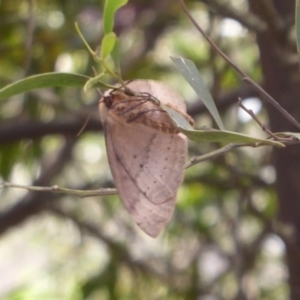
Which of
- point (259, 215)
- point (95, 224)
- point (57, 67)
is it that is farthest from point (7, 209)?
point (259, 215)

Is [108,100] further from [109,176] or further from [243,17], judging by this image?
[109,176]

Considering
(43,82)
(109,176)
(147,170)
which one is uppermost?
(43,82)

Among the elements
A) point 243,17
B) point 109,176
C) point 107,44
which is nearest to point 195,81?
point 107,44

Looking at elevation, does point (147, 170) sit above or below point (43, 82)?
below

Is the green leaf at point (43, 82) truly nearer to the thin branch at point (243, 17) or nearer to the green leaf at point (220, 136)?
the green leaf at point (220, 136)

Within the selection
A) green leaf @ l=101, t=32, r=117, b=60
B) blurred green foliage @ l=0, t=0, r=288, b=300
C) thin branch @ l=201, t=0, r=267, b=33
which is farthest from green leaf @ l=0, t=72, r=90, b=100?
blurred green foliage @ l=0, t=0, r=288, b=300

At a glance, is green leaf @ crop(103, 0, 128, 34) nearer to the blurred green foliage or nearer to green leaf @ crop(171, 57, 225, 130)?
green leaf @ crop(171, 57, 225, 130)

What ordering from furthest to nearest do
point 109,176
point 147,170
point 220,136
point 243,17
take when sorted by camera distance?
1. point 109,176
2. point 243,17
3. point 147,170
4. point 220,136
